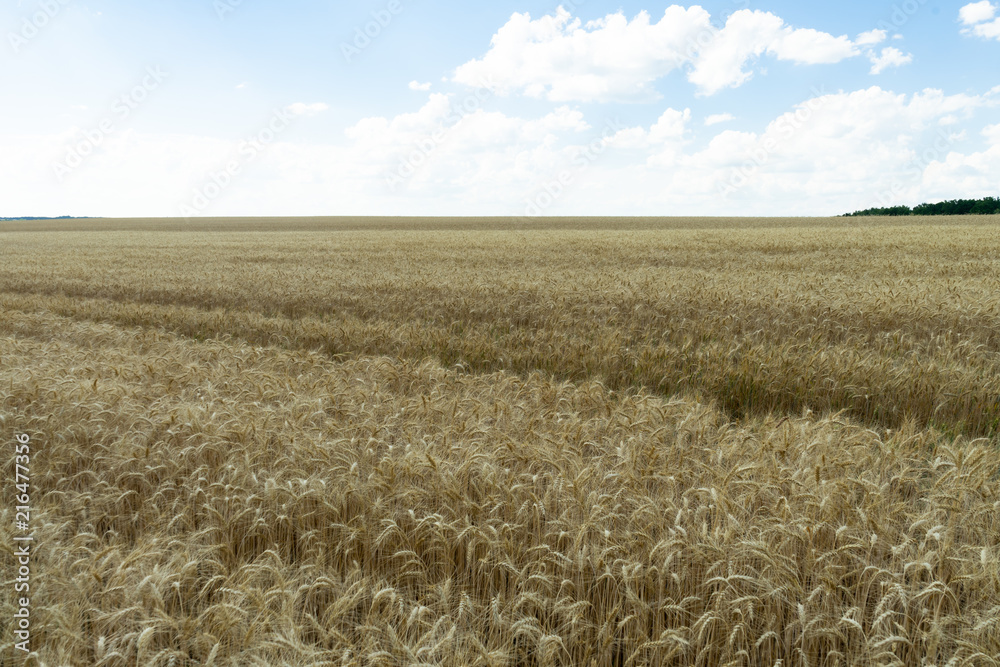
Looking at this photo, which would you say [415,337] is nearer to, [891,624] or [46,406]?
[46,406]

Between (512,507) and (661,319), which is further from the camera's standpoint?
(661,319)

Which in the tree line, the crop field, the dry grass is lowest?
the crop field

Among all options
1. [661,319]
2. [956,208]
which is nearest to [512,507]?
[661,319]

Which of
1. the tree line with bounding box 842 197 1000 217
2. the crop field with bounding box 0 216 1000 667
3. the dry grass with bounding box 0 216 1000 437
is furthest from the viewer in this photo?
the tree line with bounding box 842 197 1000 217

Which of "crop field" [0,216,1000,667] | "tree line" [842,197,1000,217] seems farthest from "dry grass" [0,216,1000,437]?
"tree line" [842,197,1000,217]

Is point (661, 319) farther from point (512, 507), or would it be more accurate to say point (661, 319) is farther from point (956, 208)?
point (956, 208)

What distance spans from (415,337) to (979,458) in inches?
269

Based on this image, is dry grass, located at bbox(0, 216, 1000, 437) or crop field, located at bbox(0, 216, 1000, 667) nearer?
crop field, located at bbox(0, 216, 1000, 667)

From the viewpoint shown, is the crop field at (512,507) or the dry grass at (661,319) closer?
the crop field at (512,507)

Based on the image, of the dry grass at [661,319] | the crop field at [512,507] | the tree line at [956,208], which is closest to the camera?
the crop field at [512,507]

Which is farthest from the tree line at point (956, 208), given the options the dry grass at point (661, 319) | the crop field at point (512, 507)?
the crop field at point (512, 507)

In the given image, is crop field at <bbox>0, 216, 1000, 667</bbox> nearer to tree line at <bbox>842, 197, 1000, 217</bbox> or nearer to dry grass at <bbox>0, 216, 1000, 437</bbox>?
dry grass at <bbox>0, 216, 1000, 437</bbox>

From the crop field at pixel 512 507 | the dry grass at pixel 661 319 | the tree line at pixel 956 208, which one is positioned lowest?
the crop field at pixel 512 507

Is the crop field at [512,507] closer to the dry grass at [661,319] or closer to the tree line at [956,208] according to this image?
the dry grass at [661,319]
